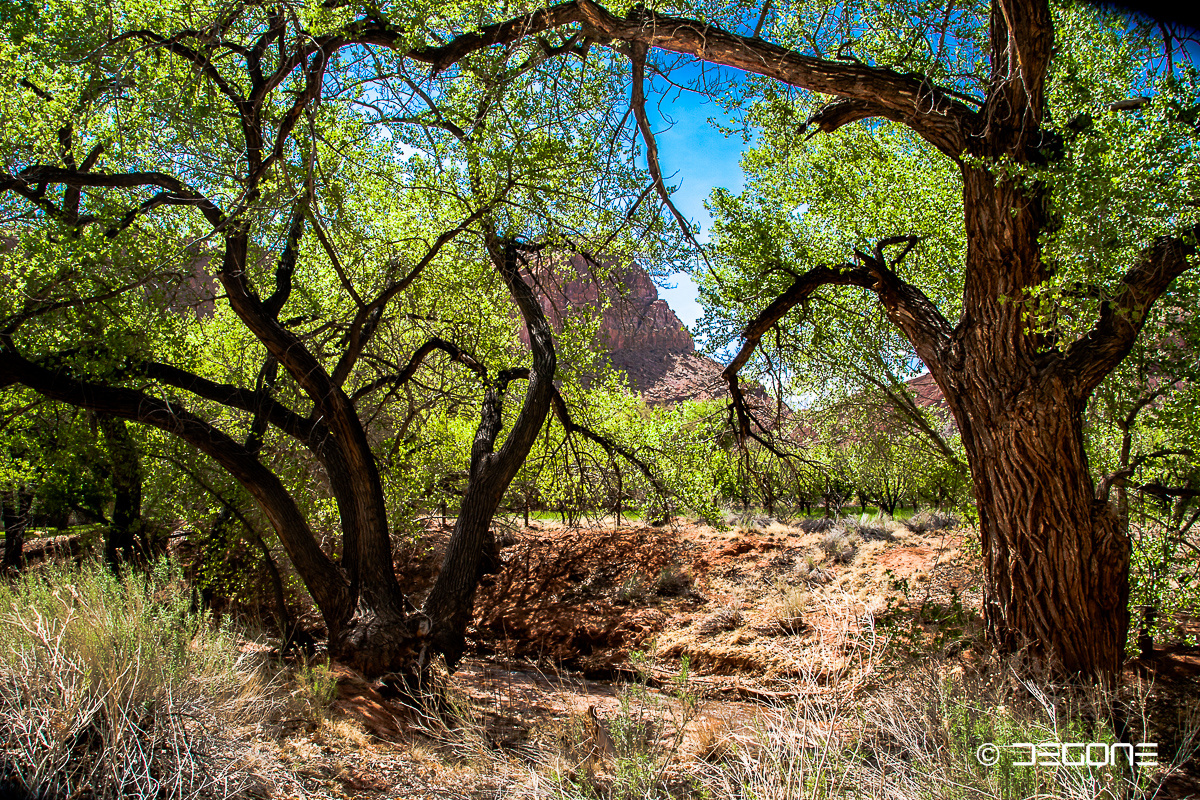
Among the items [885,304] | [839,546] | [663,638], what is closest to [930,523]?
[839,546]

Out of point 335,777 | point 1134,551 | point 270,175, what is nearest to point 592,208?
point 270,175

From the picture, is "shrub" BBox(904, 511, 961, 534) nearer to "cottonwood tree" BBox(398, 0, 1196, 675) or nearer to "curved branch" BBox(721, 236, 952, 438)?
"curved branch" BBox(721, 236, 952, 438)

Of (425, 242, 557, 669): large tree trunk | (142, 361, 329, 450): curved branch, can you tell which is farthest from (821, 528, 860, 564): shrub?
(142, 361, 329, 450): curved branch

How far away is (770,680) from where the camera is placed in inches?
312

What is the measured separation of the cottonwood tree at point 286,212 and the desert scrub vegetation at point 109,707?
2.38 meters

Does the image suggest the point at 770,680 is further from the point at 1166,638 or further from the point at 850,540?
the point at 850,540

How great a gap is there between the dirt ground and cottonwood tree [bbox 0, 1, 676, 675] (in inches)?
61.1

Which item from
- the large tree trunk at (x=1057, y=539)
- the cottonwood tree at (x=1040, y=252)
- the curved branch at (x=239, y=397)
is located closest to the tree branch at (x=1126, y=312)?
the cottonwood tree at (x=1040, y=252)

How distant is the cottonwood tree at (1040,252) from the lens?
12.3 ft

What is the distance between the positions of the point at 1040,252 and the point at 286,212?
500cm

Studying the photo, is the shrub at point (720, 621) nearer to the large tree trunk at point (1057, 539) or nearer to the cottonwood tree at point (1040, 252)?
the cottonwood tree at point (1040, 252)

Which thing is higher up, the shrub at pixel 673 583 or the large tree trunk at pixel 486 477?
the large tree trunk at pixel 486 477

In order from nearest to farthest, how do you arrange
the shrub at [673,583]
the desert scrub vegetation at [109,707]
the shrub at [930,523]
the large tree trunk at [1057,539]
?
the desert scrub vegetation at [109,707] < the large tree trunk at [1057,539] < the shrub at [673,583] < the shrub at [930,523]

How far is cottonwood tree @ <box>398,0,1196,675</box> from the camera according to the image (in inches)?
148
